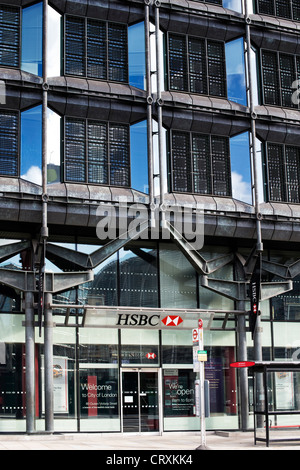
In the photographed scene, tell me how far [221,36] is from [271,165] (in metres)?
5.43

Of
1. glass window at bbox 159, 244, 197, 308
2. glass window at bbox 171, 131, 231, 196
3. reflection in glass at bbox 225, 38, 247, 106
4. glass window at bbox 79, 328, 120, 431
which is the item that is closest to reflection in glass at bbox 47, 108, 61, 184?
glass window at bbox 171, 131, 231, 196

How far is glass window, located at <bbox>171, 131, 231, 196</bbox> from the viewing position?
98.4 ft

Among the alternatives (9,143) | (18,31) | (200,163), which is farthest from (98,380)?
(18,31)

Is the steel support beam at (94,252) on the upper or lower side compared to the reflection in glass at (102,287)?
upper

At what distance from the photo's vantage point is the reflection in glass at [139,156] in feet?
96.1

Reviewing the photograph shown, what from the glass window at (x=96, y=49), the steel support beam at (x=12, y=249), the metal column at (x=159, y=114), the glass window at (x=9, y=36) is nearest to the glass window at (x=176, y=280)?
the metal column at (x=159, y=114)

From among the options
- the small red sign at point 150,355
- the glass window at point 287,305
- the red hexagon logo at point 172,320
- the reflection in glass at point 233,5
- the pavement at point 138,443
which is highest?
the reflection in glass at point 233,5

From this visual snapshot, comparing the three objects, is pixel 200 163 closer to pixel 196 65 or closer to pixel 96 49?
pixel 196 65

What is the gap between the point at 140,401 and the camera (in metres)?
29.4

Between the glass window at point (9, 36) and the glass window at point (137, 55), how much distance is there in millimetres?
4318

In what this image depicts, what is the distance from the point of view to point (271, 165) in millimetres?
31656

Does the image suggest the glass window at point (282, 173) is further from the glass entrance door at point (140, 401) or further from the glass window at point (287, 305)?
the glass entrance door at point (140, 401)
